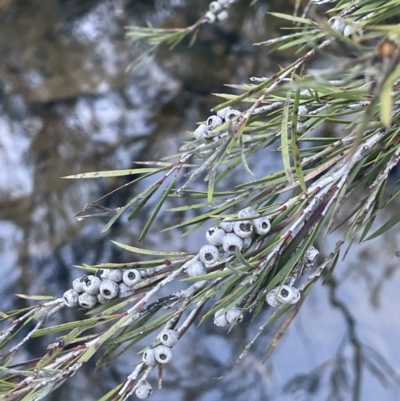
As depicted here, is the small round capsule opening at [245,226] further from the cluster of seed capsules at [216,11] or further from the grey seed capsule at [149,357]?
the cluster of seed capsules at [216,11]

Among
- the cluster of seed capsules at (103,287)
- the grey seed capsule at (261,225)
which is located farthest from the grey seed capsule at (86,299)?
the grey seed capsule at (261,225)

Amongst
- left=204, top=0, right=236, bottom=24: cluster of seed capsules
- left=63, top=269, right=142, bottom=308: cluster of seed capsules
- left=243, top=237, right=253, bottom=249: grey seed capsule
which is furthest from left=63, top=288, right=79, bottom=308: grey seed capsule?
left=204, top=0, right=236, bottom=24: cluster of seed capsules

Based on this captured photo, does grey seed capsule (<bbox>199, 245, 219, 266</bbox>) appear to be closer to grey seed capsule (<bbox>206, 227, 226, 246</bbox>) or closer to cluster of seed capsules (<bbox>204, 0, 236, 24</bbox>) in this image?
grey seed capsule (<bbox>206, 227, 226, 246</bbox>)

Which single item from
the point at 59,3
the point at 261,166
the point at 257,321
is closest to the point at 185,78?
the point at 261,166

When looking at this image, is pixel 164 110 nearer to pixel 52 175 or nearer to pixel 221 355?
pixel 52 175

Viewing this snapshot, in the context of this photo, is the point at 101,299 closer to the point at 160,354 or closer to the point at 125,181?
the point at 160,354

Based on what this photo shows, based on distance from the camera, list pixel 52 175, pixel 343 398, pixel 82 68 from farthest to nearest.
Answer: pixel 82 68, pixel 52 175, pixel 343 398
